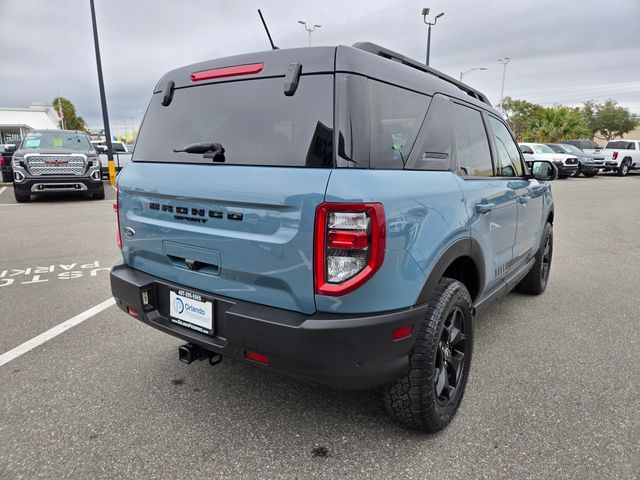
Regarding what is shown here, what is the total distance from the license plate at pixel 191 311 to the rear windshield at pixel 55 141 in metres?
11.5

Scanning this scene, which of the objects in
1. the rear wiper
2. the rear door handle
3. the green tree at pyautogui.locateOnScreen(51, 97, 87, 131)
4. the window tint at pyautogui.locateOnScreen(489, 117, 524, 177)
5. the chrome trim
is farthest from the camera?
the green tree at pyautogui.locateOnScreen(51, 97, 87, 131)

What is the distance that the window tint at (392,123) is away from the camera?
6.68ft

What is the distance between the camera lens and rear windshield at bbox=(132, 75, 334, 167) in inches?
77.7

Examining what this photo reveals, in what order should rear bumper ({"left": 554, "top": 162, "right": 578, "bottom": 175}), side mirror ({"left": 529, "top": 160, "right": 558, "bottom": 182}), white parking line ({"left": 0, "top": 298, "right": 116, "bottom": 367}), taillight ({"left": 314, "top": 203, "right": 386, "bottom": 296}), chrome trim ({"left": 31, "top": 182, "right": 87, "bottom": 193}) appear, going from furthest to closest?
rear bumper ({"left": 554, "top": 162, "right": 578, "bottom": 175}) < chrome trim ({"left": 31, "top": 182, "right": 87, "bottom": 193}) < side mirror ({"left": 529, "top": 160, "right": 558, "bottom": 182}) < white parking line ({"left": 0, "top": 298, "right": 116, "bottom": 367}) < taillight ({"left": 314, "top": 203, "right": 386, "bottom": 296})

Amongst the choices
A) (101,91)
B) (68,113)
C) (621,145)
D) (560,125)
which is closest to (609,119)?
(560,125)

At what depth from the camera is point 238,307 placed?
2072mm

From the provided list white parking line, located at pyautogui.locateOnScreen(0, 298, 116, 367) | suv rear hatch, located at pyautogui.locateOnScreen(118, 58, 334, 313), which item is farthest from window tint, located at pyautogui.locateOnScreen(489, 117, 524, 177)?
white parking line, located at pyautogui.locateOnScreen(0, 298, 116, 367)

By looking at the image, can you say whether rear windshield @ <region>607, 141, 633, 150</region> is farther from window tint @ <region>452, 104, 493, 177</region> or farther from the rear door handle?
the rear door handle

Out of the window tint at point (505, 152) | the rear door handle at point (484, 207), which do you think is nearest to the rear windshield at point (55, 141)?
the window tint at point (505, 152)

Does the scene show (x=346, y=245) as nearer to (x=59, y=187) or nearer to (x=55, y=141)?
(x=59, y=187)

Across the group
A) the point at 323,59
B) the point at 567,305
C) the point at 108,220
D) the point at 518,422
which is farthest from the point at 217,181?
the point at 108,220

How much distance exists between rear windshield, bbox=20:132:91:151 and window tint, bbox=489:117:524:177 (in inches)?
457

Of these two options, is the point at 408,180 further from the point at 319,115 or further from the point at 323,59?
the point at 323,59

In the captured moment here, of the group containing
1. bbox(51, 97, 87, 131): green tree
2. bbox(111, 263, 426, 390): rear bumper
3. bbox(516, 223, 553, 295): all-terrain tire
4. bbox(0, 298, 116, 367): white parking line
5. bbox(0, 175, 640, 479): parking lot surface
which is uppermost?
bbox(51, 97, 87, 131): green tree
